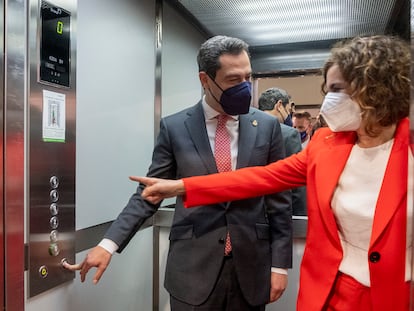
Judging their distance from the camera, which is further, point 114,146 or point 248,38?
point 248,38

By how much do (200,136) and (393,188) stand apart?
65 centimetres

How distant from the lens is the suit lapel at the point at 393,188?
83cm

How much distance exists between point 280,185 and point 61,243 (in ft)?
2.63

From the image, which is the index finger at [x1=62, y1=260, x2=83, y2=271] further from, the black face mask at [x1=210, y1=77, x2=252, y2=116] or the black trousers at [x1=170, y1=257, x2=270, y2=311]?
the black face mask at [x1=210, y1=77, x2=252, y2=116]

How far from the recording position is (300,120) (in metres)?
2.53

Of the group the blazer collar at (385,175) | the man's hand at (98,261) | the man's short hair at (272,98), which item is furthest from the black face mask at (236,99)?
the man's short hair at (272,98)

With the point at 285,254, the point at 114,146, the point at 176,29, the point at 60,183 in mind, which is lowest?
the point at 285,254

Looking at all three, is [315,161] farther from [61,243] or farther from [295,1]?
[295,1]

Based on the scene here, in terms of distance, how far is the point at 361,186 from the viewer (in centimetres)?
89

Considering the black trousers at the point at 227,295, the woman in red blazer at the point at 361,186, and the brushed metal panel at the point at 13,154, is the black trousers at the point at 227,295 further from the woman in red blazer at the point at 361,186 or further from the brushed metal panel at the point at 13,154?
the brushed metal panel at the point at 13,154

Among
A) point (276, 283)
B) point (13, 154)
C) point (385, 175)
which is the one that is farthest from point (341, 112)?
point (13, 154)

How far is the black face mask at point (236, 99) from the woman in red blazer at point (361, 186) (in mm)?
323

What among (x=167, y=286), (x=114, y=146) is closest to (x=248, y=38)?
(x=114, y=146)

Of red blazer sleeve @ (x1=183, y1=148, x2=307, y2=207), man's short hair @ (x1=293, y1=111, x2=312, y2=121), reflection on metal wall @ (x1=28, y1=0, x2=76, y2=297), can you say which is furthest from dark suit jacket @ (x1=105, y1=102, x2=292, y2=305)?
man's short hair @ (x1=293, y1=111, x2=312, y2=121)
